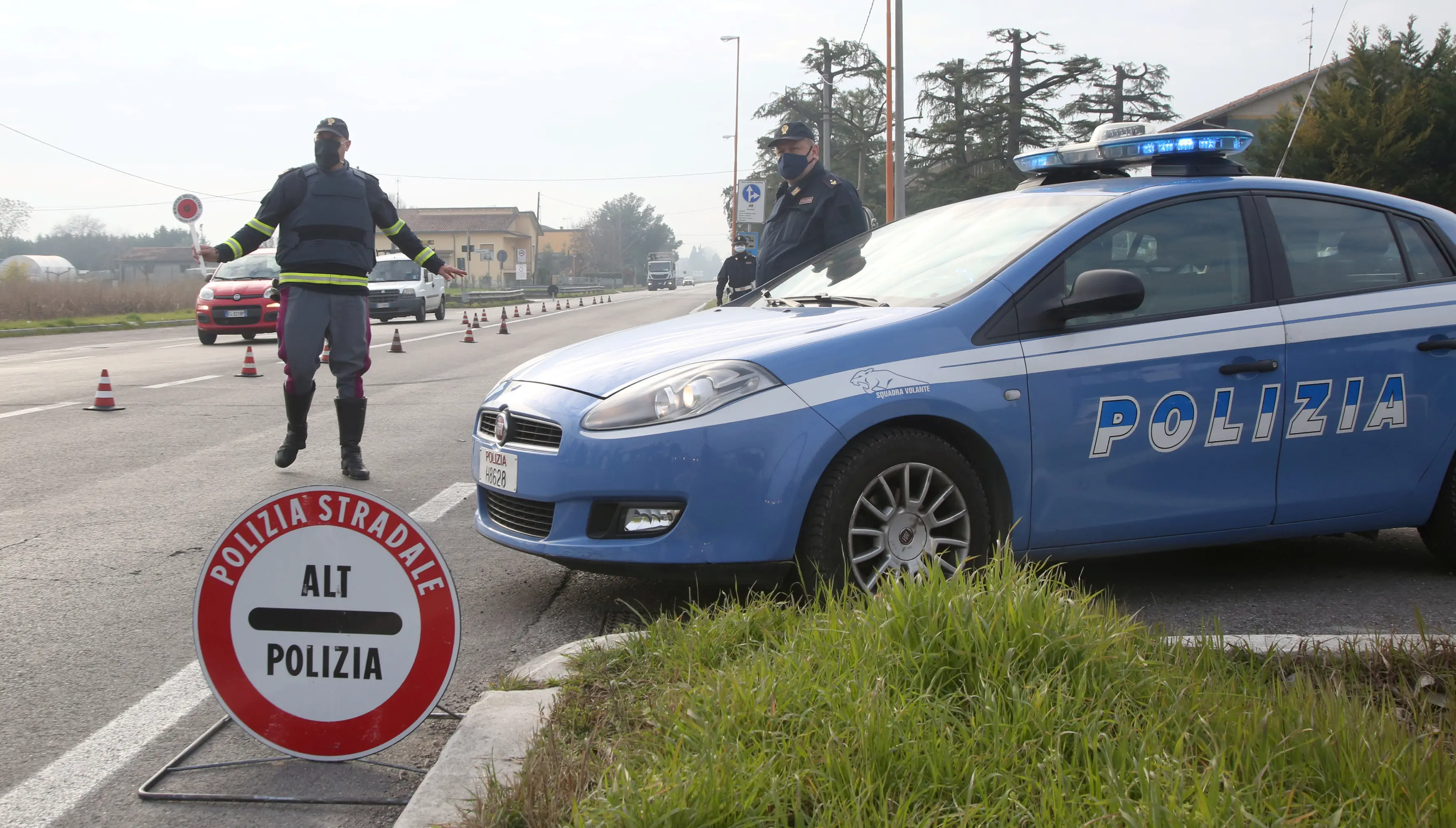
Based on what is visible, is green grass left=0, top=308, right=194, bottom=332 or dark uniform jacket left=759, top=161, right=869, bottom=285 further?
green grass left=0, top=308, right=194, bottom=332

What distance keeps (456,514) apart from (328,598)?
3.42 m

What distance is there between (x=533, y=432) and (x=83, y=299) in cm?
2994

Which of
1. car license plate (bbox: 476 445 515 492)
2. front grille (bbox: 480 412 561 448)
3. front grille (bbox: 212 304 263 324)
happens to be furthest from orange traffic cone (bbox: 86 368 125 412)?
front grille (bbox: 212 304 263 324)

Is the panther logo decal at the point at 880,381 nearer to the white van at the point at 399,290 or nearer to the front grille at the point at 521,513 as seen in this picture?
the front grille at the point at 521,513

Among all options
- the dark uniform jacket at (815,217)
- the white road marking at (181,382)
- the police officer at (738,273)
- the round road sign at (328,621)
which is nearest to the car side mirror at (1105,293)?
the round road sign at (328,621)

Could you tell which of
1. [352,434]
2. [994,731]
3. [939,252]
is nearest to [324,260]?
[352,434]

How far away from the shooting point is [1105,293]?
415cm

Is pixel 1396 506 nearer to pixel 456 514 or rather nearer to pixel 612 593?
pixel 612 593

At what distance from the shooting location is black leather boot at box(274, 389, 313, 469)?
287 inches

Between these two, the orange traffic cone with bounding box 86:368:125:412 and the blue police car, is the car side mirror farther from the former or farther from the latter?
the orange traffic cone with bounding box 86:368:125:412

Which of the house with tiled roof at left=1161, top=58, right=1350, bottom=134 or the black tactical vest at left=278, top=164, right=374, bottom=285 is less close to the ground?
the house with tiled roof at left=1161, top=58, right=1350, bottom=134

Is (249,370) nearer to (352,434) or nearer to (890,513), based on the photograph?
(352,434)

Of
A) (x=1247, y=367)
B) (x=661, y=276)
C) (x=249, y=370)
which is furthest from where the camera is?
(x=661, y=276)

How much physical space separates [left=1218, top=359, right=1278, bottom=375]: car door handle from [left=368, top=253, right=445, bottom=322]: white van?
28.1 meters
